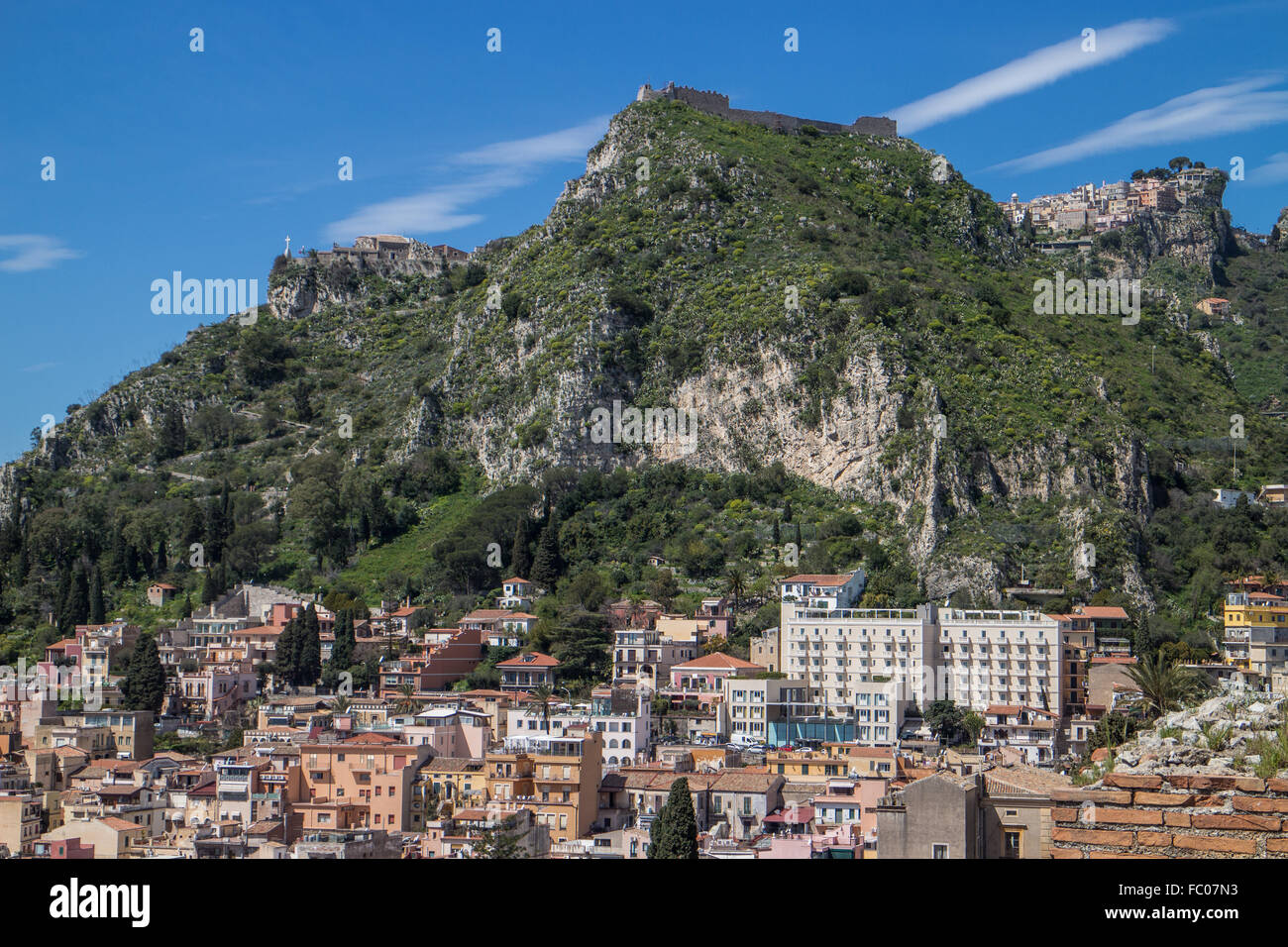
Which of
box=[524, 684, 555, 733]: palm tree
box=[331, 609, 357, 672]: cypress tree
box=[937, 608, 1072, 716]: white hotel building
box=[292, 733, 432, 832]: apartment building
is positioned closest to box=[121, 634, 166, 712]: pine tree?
box=[331, 609, 357, 672]: cypress tree

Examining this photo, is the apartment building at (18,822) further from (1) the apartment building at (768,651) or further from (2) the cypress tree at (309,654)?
(1) the apartment building at (768,651)

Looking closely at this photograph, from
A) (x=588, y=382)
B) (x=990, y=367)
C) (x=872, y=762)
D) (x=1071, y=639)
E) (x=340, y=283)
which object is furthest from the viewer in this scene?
(x=340, y=283)

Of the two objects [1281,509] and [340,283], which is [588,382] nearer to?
[1281,509]

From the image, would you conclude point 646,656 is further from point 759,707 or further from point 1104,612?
point 1104,612

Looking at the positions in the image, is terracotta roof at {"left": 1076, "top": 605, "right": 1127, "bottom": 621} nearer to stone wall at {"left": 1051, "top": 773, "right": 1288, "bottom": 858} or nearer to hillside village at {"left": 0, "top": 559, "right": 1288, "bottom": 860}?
hillside village at {"left": 0, "top": 559, "right": 1288, "bottom": 860}

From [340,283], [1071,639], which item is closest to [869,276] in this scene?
[1071,639]

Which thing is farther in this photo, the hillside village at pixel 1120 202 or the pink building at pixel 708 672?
the hillside village at pixel 1120 202

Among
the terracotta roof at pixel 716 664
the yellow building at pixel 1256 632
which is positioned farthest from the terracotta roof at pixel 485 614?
the yellow building at pixel 1256 632
